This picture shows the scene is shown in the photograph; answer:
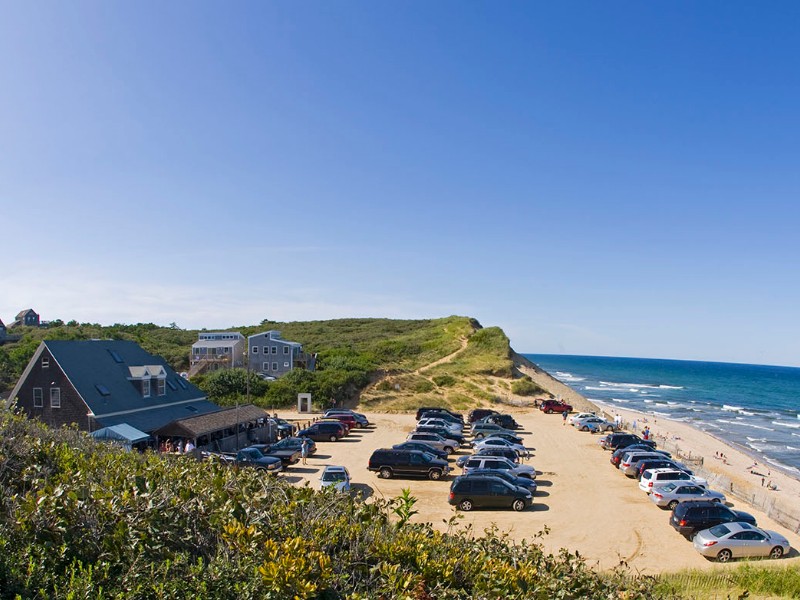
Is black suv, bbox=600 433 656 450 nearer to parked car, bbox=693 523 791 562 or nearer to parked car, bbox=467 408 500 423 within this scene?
parked car, bbox=467 408 500 423

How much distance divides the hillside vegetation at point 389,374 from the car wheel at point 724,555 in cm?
3409

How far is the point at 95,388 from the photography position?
29125mm

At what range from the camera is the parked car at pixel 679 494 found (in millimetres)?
23500

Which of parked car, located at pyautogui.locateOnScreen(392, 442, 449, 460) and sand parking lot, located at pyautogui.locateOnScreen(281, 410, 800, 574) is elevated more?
parked car, located at pyautogui.locateOnScreen(392, 442, 449, 460)

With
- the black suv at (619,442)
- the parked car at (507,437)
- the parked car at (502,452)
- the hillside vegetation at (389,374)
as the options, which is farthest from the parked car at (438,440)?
the hillside vegetation at (389,374)

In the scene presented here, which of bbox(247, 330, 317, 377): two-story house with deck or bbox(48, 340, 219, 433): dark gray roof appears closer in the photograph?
bbox(48, 340, 219, 433): dark gray roof

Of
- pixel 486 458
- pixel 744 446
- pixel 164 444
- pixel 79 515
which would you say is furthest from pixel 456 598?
pixel 744 446

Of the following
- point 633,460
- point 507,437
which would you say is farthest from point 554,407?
point 633,460

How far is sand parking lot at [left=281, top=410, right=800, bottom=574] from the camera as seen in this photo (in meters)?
18.4

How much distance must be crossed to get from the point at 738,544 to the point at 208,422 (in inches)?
990

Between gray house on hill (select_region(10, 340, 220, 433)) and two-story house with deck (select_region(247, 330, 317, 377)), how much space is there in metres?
31.2

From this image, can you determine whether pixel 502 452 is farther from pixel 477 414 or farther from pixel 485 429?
pixel 477 414

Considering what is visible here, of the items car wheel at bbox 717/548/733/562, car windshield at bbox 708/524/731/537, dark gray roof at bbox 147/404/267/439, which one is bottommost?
car wheel at bbox 717/548/733/562

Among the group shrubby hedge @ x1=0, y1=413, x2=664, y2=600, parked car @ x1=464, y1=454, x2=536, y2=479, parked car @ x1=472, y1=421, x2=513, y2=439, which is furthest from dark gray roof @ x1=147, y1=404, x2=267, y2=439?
shrubby hedge @ x1=0, y1=413, x2=664, y2=600
